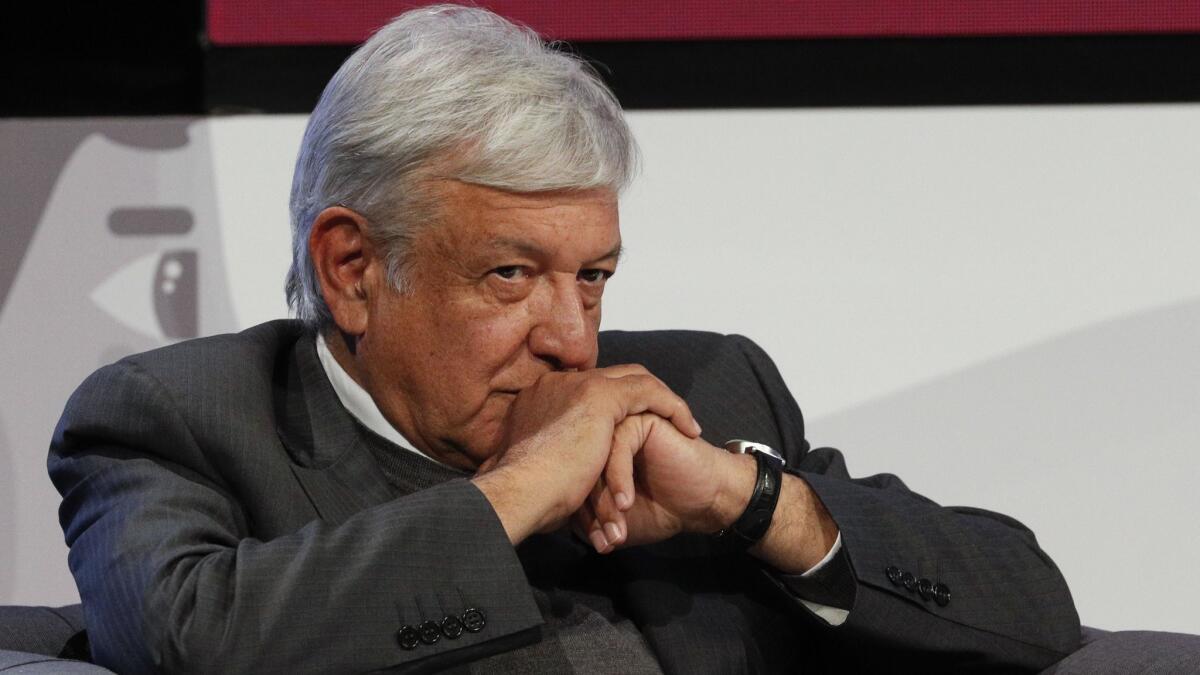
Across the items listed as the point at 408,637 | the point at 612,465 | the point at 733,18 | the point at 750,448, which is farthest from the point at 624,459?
the point at 733,18

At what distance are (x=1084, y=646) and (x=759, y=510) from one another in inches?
18.0

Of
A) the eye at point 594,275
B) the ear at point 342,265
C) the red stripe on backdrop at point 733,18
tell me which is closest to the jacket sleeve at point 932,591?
the eye at point 594,275

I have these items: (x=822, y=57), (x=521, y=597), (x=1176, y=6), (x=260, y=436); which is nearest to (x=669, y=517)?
(x=521, y=597)

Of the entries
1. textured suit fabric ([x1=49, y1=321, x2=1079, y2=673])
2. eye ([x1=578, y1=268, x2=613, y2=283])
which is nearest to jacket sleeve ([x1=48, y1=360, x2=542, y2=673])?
textured suit fabric ([x1=49, y1=321, x2=1079, y2=673])

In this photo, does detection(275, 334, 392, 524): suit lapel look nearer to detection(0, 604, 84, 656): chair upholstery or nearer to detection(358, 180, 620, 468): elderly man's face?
detection(358, 180, 620, 468): elderly man's face

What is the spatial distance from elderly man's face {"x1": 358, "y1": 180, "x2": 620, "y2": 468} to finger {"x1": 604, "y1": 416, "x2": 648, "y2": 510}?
0.38 ft

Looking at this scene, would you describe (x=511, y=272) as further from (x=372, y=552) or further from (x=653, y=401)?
(x=372, y=552)

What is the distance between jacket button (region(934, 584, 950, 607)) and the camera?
179cm

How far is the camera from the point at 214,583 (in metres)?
1.44

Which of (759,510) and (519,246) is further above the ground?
(519,246)

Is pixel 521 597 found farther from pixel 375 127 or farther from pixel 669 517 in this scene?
pixel 375 127

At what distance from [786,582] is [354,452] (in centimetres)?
57

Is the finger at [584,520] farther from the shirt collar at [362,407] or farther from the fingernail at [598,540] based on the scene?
the shirt collar at [362,407]

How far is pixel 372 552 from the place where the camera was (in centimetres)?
147
